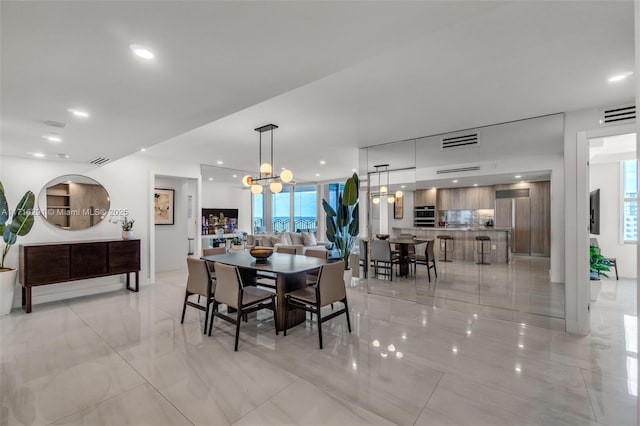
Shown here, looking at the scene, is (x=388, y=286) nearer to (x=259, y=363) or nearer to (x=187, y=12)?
(x=259, y=363)

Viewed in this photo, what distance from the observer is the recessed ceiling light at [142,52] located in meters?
1.70

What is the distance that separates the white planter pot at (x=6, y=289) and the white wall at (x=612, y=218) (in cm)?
1079

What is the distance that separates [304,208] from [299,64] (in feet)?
28.0

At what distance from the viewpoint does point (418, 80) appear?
2.69 m

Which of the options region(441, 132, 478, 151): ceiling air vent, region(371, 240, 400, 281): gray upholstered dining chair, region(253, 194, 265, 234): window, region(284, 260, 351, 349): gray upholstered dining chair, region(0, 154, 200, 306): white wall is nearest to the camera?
region(284, 260, 351, 349): gray upholstered dining chair

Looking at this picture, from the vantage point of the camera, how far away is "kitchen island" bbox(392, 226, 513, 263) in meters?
4.89

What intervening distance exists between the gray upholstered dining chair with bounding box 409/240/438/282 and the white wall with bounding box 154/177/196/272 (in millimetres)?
5458

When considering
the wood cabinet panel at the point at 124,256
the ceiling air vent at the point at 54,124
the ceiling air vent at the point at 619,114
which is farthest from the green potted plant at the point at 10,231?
the ceiling air vent at the point at 619,114

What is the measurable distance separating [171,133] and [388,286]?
4389 millimetres

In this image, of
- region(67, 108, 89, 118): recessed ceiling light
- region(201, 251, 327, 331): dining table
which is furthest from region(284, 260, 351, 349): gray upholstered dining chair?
region(67, 108, 89, 118): recessed ceiling light

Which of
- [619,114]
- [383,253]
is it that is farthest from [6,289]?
[619,114]

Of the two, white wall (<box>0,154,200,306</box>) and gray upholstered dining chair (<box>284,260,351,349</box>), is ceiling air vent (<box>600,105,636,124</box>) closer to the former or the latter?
gray upholstered dining chair (<box>284,260,351,349</box>)

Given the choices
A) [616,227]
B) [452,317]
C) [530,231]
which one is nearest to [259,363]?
[452,317]

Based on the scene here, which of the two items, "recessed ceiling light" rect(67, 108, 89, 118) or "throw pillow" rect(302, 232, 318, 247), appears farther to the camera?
"throw pillow" rect(302, 232, 318, 247)
